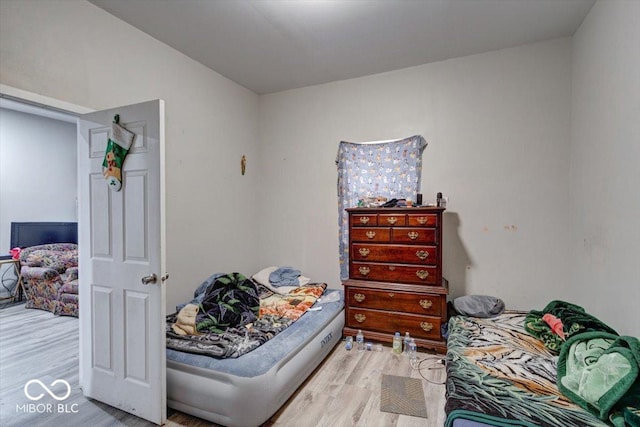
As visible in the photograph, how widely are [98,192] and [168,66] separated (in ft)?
4.90

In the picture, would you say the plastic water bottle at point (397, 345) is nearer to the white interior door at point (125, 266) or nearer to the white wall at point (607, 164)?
the white wall at point (607, 164)

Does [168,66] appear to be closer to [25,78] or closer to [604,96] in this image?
[25,78]

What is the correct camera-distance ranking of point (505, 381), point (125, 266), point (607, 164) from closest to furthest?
point (505, 381), point (125, 266), point (607, 164)

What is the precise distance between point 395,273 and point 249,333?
1456 millimetres

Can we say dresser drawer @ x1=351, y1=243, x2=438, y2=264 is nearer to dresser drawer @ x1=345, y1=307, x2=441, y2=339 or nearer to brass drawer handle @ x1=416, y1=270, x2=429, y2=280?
brass drawer handle @ x1=416, y1=270, x2=429, y2=280

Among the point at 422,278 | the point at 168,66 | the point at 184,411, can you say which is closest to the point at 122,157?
the point at 168,66

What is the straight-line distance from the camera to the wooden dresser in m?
2.72

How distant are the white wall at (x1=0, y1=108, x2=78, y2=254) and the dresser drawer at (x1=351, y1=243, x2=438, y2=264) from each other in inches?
216

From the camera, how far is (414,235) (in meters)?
2.79

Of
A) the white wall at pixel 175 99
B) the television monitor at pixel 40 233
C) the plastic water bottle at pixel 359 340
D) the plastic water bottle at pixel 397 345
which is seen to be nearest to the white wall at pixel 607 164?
the plastic water bottle at pixel 397 345

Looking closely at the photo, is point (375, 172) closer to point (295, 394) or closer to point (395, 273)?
point (395, 273)

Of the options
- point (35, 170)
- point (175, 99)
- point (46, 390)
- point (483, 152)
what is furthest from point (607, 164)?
point (35, 170)

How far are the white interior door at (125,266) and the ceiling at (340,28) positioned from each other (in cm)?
104

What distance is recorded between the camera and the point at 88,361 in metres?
2.12
